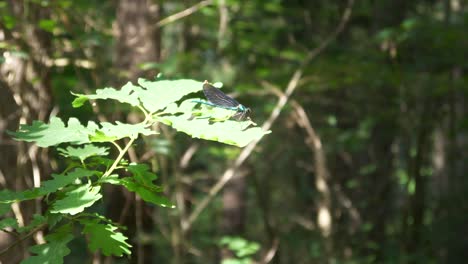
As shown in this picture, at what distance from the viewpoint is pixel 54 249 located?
1789 mm

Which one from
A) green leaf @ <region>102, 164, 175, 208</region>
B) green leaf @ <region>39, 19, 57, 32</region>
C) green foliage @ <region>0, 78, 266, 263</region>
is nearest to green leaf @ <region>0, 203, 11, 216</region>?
green foliage @ <region>0, 78, 266, 263</region>

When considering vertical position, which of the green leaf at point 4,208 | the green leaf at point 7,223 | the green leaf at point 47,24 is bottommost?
the green leaf at point 7,223

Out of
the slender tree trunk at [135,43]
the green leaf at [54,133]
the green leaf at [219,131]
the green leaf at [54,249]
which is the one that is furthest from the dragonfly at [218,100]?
the slender tree trunk at [135,43]

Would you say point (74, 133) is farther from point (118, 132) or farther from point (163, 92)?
point (163, 92)

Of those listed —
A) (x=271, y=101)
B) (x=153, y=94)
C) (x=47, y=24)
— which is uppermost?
(x=153, y=94)

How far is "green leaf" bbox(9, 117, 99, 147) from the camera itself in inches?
69.7

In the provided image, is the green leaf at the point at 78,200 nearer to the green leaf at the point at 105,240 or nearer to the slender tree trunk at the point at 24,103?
the green leaf at the point at 105,240

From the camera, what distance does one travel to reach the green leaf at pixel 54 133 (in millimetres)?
1771

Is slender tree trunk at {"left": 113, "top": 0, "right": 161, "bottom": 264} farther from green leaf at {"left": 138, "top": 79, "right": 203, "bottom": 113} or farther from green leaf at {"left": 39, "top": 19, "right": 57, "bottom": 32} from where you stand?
green leaf at {"left": 138, "top": 79, "right": 203, "bottom": 113}

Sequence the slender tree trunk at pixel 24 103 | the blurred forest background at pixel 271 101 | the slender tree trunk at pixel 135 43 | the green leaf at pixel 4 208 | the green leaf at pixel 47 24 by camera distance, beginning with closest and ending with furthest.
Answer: the green leaf at pixel 4 208, the slender tree trunk at pixel 24 103, the green leaf at pixel 47 24, the blurred forest background at pixel 271 101, the slender tree trunk at pixel 135 43

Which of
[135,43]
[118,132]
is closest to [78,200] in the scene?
[118,132]

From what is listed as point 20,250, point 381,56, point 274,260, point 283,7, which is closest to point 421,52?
point 381,56

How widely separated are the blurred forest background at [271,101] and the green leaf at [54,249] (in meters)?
0.50

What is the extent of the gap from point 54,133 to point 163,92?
375 millimetres
